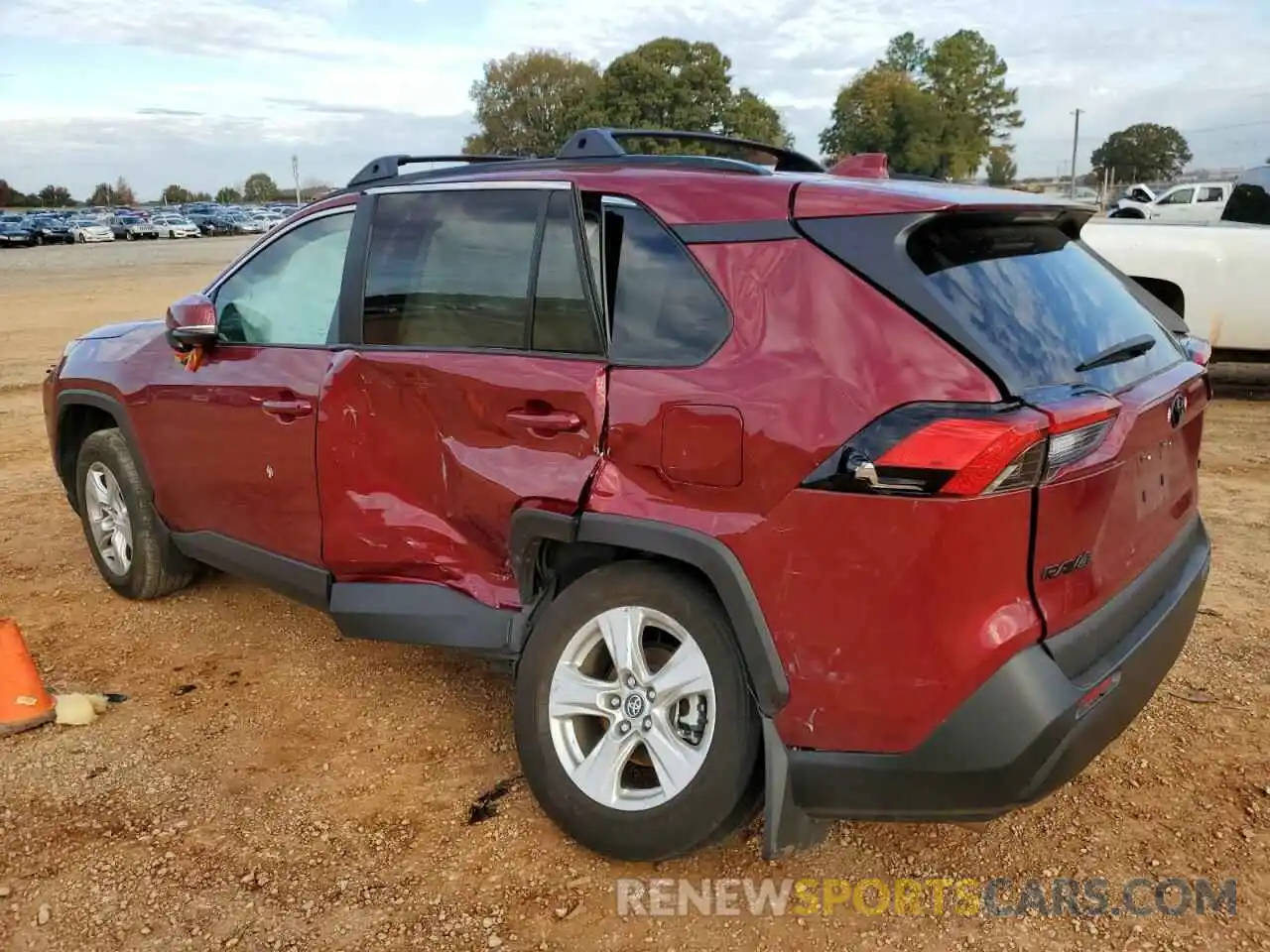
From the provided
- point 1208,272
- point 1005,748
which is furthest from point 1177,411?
point 1208,272

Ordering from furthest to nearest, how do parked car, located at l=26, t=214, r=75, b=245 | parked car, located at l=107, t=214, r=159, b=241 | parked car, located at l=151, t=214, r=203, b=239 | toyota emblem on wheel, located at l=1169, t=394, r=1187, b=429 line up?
parked car, located at l=151, t=214, r=203, b=239
parked car, located at l=107, t=214, r=159, b=241
parked car, located at l=26, t=214, r=75, b=245
toyota emblem on wheel, located at l=1169, t=394, r=1187, b=429

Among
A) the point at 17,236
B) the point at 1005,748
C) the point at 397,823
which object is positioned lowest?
the point at 397,823

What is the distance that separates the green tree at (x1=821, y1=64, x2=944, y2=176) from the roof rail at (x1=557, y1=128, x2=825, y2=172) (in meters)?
77.9

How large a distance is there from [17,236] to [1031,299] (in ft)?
200

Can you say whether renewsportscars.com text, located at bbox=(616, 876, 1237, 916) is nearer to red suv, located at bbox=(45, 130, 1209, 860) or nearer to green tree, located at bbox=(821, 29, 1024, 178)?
red suv, located at bbox=(45, 130, 1209, 860)

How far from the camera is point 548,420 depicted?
9.67 ft

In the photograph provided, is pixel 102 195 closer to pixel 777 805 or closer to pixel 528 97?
pixel 528 97

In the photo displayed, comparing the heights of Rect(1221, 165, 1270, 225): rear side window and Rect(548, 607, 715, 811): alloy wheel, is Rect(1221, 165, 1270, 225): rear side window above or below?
above

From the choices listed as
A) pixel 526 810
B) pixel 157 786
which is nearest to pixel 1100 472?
pixel 526 810

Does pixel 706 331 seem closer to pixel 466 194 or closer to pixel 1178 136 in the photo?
pixel 466 194

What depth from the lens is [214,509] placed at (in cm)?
421

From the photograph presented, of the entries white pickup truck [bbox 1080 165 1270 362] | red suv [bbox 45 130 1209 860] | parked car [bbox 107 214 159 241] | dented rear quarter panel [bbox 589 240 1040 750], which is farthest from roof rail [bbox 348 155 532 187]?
parked car [bbox 107 214 159 241]

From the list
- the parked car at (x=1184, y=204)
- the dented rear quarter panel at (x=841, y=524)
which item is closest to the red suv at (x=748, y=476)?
the dented rear quarter panel at (x=841, y=524)

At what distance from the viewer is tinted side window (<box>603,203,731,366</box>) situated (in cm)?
270
